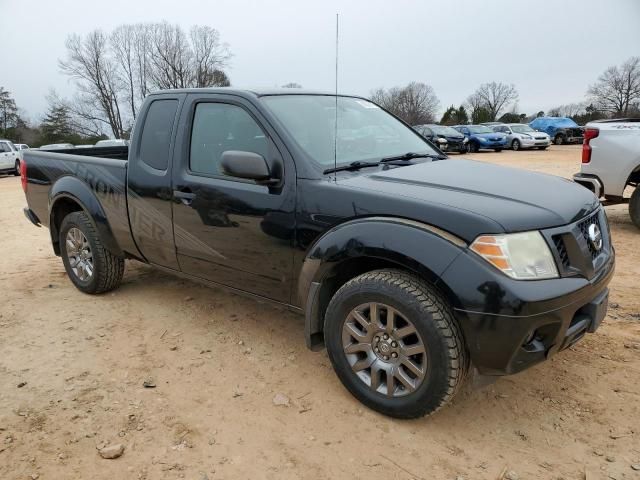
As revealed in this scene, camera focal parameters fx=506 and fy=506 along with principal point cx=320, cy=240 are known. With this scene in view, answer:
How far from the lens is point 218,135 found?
357 centimetres

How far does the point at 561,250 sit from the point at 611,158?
4.84 meters

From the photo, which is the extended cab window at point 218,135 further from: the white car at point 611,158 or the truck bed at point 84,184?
the white car at point 611,158

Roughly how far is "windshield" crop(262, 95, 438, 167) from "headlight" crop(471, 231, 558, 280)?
3.81 ft

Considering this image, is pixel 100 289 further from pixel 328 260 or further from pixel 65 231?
pixel 328 260

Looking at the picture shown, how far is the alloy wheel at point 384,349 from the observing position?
264 centimetres

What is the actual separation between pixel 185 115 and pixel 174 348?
1718 mm

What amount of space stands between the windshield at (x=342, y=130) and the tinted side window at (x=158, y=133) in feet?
2.92

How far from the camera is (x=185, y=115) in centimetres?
373

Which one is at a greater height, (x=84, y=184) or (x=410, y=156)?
(x=410, y=156)

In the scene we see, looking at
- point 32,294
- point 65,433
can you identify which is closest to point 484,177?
point 65,433

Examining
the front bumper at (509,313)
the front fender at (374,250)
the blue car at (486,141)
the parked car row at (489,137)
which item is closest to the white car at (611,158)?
the front bumper at (509,313)

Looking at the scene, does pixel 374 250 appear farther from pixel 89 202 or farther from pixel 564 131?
pixel 564 131

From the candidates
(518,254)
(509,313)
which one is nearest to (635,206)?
(518,254)

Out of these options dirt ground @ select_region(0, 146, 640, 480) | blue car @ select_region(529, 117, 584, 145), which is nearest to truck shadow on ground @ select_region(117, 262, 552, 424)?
dirt ground @ select_region(0, 146, 640, 480)
